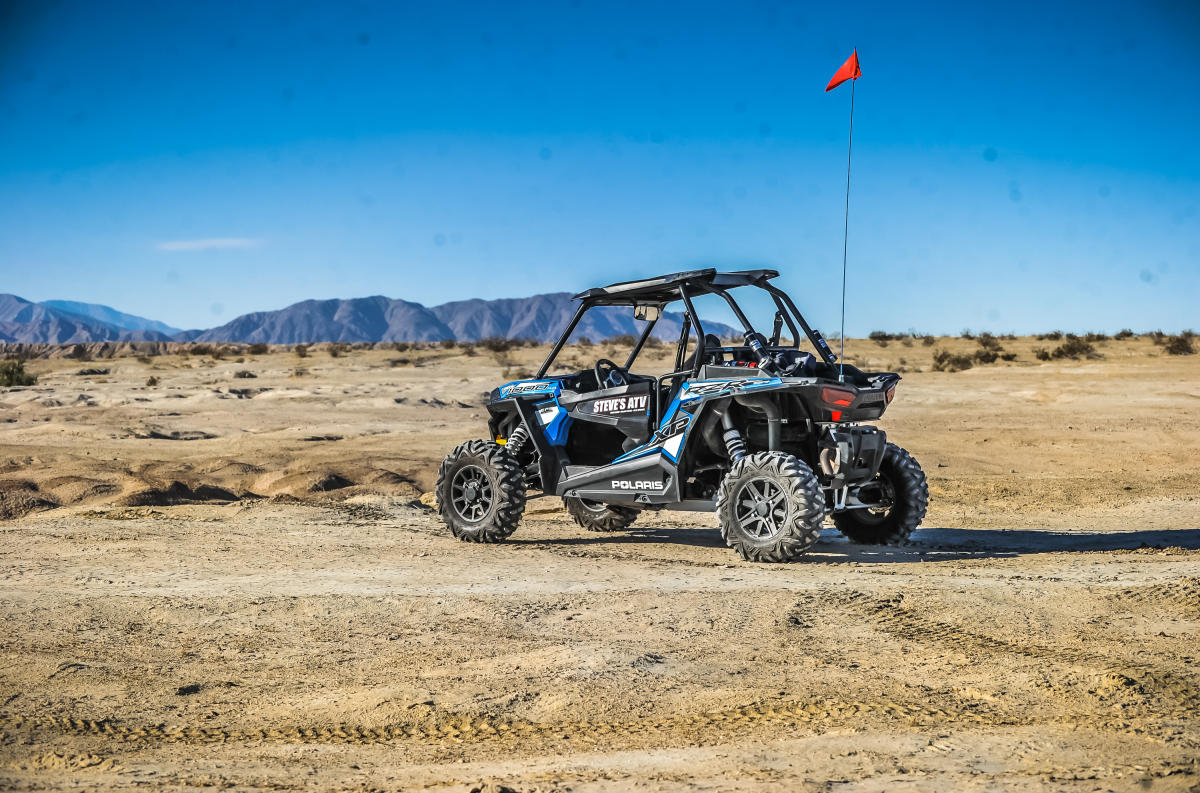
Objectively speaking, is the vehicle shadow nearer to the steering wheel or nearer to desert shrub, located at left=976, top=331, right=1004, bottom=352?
the steering wheel

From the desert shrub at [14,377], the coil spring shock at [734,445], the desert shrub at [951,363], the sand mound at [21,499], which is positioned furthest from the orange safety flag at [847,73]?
the desert shrub at [14,377]

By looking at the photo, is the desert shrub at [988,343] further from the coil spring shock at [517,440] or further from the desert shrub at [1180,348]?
the coil spring shock at [517,440]

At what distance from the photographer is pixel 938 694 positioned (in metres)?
5.36

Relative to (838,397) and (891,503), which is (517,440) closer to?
(838,397)

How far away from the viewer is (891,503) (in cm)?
1016

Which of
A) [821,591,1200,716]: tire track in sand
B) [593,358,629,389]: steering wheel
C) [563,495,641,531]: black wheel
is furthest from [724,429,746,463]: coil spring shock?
[563,495,641,531]: black wheel

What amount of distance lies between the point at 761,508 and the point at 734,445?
66 centimetres

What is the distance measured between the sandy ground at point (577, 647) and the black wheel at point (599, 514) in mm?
238

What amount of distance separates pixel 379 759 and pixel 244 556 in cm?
514

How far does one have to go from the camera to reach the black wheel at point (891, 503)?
995 cm

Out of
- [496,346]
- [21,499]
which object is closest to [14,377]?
[21,499]

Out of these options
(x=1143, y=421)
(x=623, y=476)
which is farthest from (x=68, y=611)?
(x=1143, y=421)

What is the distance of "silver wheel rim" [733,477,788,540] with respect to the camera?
8867 millimetres

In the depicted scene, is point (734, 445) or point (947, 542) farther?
point (947, 542)
